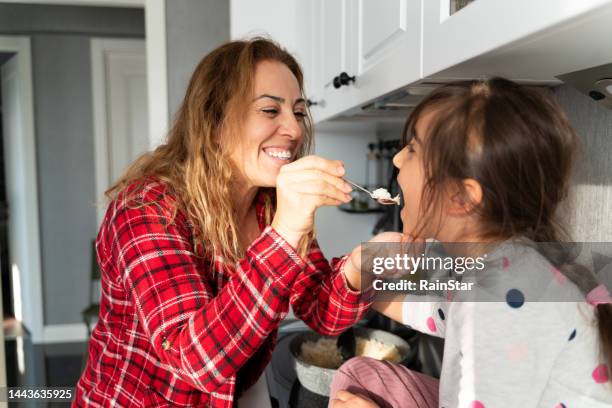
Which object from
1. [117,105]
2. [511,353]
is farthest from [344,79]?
[117,105]

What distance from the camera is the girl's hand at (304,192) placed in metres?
0.68

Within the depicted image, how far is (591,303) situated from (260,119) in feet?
1.95

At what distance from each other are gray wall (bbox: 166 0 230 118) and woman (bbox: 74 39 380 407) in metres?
1.00

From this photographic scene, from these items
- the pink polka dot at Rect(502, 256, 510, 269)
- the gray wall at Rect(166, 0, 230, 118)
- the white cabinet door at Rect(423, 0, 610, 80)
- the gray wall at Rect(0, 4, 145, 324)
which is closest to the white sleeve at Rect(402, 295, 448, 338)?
the pink polka dot at Rect(502, 256, 510, 269)

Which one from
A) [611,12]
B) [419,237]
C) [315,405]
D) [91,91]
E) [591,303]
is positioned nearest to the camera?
[611,12]

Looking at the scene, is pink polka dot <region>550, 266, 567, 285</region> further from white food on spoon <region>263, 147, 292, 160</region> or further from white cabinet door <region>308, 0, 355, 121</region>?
white cabinet door <region>308, 0, 355, 121</region>

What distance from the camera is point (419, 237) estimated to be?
30.1 inches

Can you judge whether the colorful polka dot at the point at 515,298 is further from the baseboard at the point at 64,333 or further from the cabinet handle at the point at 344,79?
the baseboard at the point at 64,333

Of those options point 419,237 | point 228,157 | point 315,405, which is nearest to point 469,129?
point 419,237

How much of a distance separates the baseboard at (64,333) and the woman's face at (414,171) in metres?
3.30

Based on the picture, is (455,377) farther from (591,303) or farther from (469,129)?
(469,129)

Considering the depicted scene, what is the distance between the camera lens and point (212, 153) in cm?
93

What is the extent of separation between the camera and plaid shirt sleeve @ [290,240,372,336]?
92 cm

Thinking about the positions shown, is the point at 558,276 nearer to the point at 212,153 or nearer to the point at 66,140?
the point at 212,153
